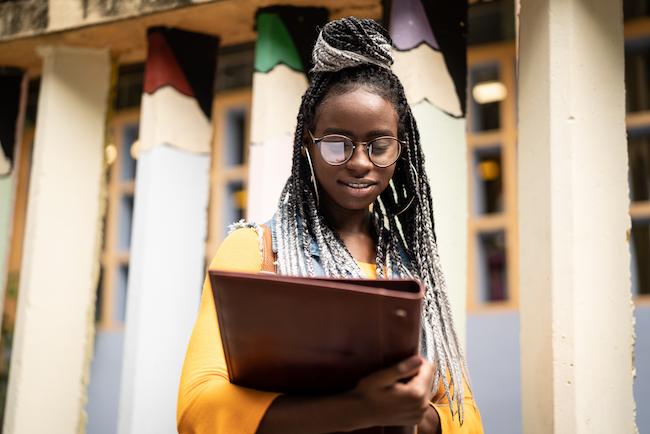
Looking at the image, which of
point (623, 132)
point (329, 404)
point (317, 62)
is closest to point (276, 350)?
point (329, 404)

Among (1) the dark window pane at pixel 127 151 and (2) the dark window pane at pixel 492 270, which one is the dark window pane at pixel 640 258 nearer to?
(2) the dark window pane at pixel 492 270

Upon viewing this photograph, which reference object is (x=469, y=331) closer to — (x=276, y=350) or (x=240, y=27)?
(x=240, y=27)

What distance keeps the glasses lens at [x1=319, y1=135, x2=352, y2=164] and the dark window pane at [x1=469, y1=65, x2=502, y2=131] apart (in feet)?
10.3

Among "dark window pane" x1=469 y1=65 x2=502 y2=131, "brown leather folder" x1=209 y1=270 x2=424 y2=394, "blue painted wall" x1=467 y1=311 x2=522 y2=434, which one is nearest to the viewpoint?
"brown leather folder" x1=209 y1=270 x2=424 y2=394

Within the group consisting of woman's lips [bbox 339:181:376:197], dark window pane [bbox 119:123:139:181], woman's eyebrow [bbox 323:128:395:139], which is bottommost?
woman's lips [bbox 339:181:376:197]

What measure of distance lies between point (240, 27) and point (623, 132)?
5.51ft

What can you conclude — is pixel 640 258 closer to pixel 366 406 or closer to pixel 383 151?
A: pixel 383 151

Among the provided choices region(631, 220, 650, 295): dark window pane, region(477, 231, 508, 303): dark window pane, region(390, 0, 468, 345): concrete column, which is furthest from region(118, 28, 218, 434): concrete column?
region(631, 220, 650, 295): dark window pane

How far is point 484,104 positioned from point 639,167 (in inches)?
39.3

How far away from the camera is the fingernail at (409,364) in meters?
1.37

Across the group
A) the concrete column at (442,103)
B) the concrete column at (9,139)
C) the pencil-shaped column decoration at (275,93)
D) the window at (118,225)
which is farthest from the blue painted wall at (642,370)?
the window at (118,225)

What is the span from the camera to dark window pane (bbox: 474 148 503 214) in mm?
4922

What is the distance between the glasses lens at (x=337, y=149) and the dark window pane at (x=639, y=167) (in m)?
3.13

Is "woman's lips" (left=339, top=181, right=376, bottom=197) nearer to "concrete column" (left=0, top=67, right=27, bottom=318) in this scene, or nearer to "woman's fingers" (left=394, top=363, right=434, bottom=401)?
"woman's fingers" (left=394, top=363, right=434, bottom=401)
